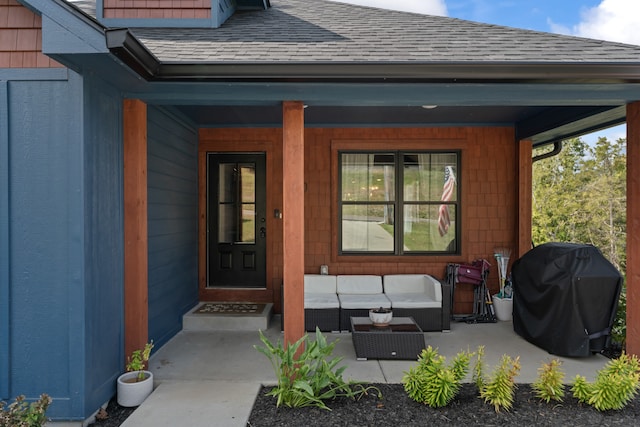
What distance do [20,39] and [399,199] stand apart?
15.3 ft

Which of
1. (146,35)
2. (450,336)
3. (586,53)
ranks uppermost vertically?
(146,35)

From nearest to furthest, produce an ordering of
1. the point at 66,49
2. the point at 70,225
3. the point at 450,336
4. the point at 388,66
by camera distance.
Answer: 1. the point at 66,49
2. the point at 70,225
3. the point at 388,66
4. the point at 450,336

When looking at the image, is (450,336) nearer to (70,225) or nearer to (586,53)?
(586,53)

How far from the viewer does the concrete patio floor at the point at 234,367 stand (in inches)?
120

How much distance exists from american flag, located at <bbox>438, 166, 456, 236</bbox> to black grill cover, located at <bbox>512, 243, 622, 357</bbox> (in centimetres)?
167

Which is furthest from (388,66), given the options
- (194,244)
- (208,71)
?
(194,244)

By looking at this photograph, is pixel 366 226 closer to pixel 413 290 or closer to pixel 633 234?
pixel 413 290

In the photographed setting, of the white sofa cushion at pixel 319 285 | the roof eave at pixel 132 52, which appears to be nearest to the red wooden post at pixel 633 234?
the white sofa cushion at pixel 319 285

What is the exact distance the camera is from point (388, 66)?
3.19 metres

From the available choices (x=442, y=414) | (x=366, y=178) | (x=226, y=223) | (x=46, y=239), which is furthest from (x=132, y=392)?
(x=366, y=178)

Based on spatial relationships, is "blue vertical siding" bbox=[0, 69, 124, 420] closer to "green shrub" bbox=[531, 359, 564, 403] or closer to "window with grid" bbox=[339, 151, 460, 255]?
"green shrub" bbox=[531, 359, 564, 403]

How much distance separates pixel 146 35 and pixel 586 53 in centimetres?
420

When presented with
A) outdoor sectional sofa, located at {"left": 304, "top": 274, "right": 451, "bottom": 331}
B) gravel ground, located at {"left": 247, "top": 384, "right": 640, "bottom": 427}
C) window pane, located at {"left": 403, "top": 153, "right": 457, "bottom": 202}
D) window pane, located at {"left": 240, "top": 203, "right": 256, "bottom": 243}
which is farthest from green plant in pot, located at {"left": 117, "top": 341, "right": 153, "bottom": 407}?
window pane, located at {"left": 403, "top": 153, "right": 457, "bottom": 202}

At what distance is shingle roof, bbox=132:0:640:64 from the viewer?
3.32 metres
